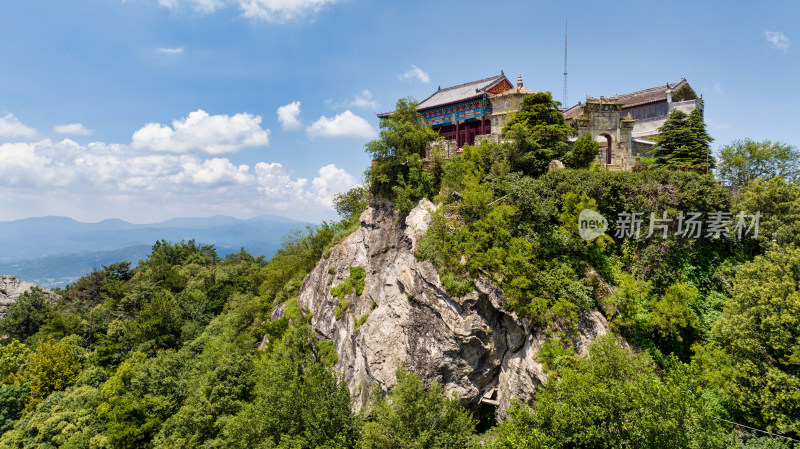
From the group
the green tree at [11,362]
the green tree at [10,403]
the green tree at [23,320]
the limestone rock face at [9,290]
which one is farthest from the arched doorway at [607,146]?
the limestone rock face at [9,290]

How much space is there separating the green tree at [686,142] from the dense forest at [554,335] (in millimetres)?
192

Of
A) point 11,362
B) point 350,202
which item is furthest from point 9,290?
point 350,202

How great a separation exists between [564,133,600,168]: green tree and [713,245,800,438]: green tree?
1171 centimetres

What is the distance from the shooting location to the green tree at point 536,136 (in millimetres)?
24406

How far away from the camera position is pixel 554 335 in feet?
56.2

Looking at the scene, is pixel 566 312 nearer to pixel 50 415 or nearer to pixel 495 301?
pixel 495 301

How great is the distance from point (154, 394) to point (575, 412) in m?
31.1

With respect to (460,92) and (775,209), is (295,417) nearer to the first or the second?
(775,209)

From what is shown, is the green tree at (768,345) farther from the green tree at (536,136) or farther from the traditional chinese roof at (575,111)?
the traditional chinese roof at (575,111)

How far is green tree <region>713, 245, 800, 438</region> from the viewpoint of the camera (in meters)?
12.4

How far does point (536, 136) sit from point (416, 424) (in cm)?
1973

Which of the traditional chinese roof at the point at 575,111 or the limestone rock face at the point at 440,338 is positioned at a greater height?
the traditional chinese roof at the point at 575,111

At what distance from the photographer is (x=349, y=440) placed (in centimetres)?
1848

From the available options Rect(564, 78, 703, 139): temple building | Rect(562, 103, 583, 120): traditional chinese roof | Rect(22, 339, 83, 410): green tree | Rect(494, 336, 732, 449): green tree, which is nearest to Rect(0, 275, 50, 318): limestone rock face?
Rect(22, 339, 83, 410): green tree
